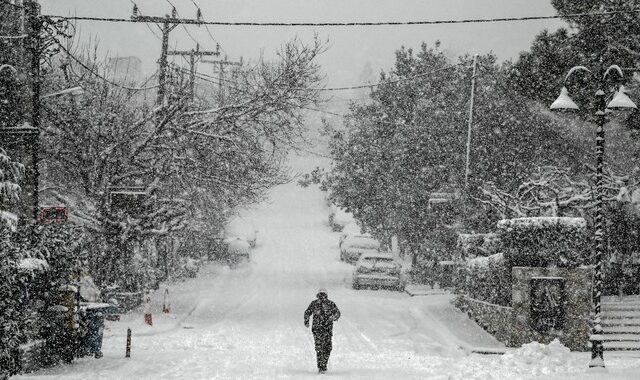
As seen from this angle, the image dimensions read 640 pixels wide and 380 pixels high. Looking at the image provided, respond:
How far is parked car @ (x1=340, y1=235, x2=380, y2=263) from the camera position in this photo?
4266cm

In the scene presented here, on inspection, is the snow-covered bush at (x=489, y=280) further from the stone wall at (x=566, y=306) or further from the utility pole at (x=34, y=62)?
the utility pole at (x=34, y=62)

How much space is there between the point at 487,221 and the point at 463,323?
6.81 meters

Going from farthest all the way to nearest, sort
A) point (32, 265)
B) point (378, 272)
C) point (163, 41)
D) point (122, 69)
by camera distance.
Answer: point (122, 69)
point (378, 272)
point (163, 41)
point (32, 265)

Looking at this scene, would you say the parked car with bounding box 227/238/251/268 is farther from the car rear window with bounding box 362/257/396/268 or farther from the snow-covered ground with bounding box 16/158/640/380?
the car rear window with bounding box 362/257/396/268

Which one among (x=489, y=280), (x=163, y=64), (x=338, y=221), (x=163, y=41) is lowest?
(x=338, y=221)

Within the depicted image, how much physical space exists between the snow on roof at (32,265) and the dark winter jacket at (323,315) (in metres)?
4.66

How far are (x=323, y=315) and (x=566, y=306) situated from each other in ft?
23.1

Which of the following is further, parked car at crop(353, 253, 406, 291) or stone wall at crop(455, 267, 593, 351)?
parked car at crop(353, 253, 406, 291)

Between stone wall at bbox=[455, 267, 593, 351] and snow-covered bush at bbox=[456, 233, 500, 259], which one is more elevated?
snow-covered bush at bbox=[456, 233, 500, 259]

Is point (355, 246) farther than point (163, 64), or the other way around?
point (355, 246)

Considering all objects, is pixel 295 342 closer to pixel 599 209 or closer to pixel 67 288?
pixel 67 288

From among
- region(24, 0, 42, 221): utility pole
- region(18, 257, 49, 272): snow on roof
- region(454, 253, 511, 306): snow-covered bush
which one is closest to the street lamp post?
region(454, 253, 511, 306): snow-covered bush

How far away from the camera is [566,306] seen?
1844 cm

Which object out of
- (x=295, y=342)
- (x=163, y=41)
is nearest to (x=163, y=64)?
(x=163, y=41)
